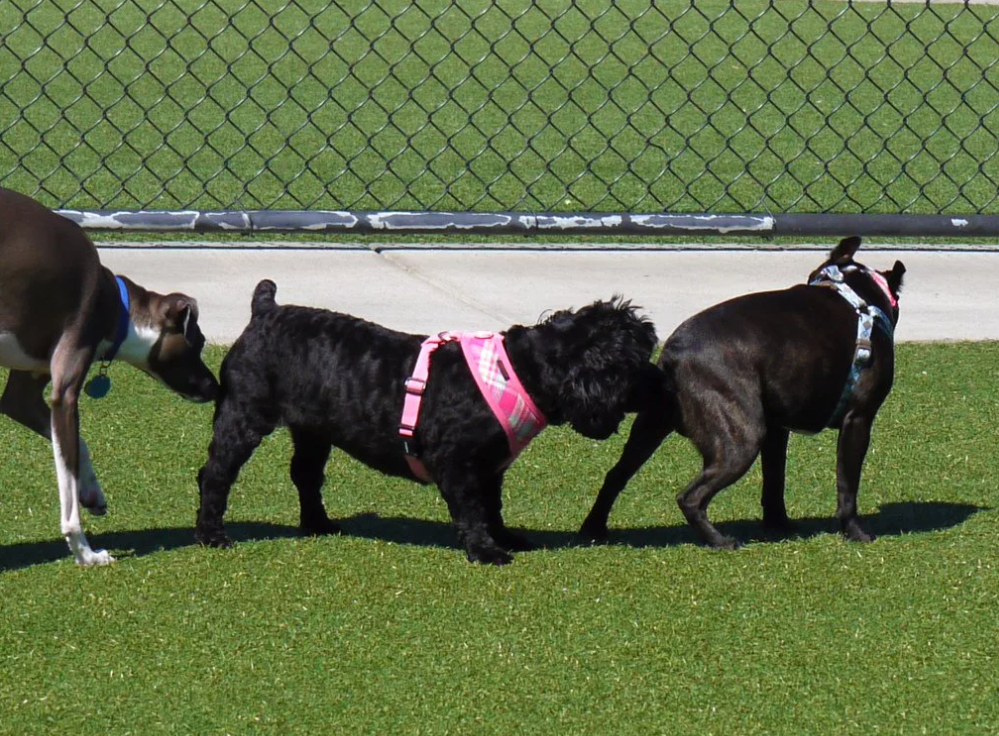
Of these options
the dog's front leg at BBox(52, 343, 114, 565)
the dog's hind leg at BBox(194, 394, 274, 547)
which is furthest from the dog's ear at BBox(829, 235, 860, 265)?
the dog's front leg at BBox(52, 343, 114, 565)

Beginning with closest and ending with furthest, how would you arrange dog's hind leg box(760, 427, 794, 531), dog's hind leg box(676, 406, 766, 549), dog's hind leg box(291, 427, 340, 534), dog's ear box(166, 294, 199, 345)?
dog's hind leg box(676, 406, 766, 549)
dog's ear box(166, 294, 199, 345)
dog's hind leg box(291, 427, 340, 534)
dog's hind leg box(760, 427, 794, 531)

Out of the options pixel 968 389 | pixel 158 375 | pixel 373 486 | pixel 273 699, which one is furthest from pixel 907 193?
pixel 273 699

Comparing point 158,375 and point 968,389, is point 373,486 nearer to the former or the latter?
point 158,375

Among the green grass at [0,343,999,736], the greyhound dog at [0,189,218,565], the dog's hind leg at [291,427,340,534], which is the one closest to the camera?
the green grass at [0,343,999,736]

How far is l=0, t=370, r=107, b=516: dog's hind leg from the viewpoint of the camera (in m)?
4.89

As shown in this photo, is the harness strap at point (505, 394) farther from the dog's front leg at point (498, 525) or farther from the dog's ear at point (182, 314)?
the dog's ear at point (182, 314)

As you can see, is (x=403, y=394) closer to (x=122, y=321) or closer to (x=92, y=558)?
(x=122, y=321)

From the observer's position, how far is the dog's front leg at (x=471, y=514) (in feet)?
15.1

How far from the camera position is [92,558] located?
15.1 feet

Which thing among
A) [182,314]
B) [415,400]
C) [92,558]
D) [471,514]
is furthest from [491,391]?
[92,558]

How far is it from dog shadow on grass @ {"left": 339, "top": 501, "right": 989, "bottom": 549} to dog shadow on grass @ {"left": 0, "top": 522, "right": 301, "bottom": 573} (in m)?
0.25

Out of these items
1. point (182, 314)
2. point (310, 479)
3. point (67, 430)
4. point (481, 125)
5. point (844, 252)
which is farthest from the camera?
point (481, 125)

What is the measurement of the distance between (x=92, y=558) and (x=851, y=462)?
7.22 ft

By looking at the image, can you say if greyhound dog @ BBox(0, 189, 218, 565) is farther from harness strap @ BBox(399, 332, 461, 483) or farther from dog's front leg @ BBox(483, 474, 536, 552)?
dog's front leg @ BBox(483, 474, 536, 552)
